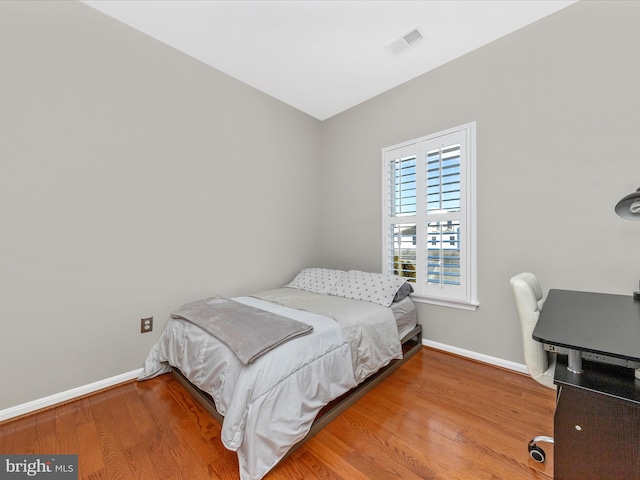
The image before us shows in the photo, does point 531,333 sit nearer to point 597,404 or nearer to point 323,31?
point 597,404

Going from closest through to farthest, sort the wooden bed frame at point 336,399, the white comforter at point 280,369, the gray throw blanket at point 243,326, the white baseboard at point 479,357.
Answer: the white comforter at point 280,369 < the gray throw blanket at point 243,326 < the wooden bed frame at point 336,399 < the white baseboard at point 479,357

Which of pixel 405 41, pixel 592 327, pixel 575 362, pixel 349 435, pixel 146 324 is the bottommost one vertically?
pixel 349 435

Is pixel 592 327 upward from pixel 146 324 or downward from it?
upward

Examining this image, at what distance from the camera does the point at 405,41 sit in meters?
2.21

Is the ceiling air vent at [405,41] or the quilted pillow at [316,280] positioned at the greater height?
the ceiling air vent at [405,41]

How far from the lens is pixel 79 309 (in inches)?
72.6

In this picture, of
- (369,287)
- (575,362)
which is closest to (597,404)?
(575,362)

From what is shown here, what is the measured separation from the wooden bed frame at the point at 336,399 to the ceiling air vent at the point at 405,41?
2527mm

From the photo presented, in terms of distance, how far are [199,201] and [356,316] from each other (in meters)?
1.72

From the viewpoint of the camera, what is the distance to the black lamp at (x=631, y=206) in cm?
127

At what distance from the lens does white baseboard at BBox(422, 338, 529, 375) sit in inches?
83.3

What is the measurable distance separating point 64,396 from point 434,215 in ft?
10.3

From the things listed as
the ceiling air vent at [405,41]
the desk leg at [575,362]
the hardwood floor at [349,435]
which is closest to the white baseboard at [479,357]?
the hardwood floor at [349,435]

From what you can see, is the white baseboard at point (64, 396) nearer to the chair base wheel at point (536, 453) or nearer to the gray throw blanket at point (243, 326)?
the gray throw blanket at point (243, 326)
